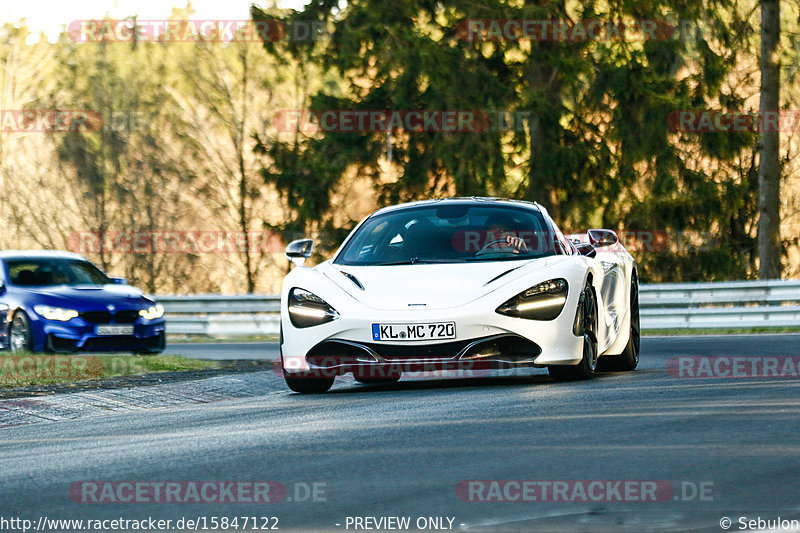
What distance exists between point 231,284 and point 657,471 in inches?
1524

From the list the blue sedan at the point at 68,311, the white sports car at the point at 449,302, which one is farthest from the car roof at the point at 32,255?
the white sports car at the point at 449,302

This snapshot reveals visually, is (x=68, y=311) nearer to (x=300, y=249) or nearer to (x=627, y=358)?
(x=300, y=249)

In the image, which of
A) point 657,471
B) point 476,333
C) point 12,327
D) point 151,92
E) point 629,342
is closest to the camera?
point 657,471

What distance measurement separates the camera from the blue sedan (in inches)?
650

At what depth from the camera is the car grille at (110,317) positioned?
54.4 feet

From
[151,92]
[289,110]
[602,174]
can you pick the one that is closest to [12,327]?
[602,174]

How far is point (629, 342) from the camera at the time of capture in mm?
12219

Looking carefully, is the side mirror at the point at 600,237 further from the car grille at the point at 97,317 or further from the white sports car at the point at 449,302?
the car grille at the point at 97,317

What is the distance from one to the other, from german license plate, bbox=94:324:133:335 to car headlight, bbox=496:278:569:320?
8.21m

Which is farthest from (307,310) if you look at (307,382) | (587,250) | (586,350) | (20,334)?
(20,334)

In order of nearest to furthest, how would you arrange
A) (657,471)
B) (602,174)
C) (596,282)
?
(657,471) < (596,282) < (602,174)

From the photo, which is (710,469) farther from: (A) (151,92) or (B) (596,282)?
(A) (151,92)

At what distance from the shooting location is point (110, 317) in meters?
16.8

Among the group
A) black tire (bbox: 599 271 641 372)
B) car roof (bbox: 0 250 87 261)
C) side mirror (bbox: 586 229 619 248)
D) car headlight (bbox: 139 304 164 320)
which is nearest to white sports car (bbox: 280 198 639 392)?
side mirror (bbox: 586 229 619 248)
